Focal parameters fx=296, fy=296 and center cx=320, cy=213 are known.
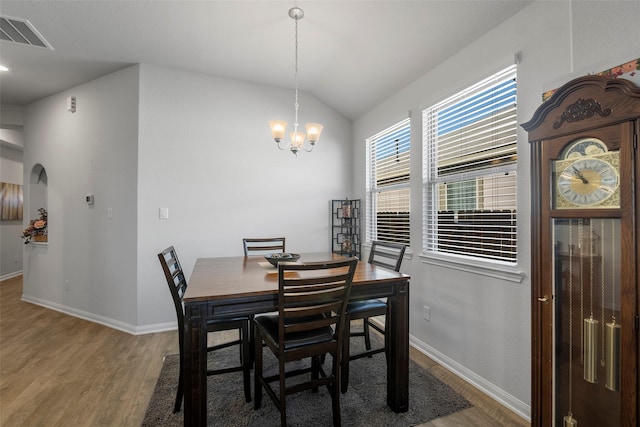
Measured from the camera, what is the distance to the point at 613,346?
1.22 m

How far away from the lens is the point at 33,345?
2.89 m

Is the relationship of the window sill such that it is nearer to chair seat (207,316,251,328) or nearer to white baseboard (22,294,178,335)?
chair seat (207,316,251,328)

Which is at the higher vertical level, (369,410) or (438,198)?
A: (438,198)

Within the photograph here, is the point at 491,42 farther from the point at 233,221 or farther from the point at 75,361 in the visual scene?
the point at 75,361

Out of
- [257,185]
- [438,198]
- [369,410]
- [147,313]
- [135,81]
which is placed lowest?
[369,410]

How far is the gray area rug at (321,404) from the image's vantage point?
1834 millimetres

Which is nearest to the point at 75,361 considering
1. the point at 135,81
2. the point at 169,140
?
the point at 169,140

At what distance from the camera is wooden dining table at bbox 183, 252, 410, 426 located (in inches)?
60.1

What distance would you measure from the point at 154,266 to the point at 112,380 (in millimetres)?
1195

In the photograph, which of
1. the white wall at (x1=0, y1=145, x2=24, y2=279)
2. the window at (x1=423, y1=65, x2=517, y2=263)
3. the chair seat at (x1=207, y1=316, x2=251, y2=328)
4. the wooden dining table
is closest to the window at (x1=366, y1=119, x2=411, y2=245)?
the window at (x1=423, y1=65, x2=517, y2=263)

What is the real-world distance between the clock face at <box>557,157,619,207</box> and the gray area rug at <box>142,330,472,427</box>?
1519mm

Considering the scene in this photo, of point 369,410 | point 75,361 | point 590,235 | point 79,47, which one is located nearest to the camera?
point 590,235

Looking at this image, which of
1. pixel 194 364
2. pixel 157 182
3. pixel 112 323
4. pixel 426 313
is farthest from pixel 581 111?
pixel 112 323

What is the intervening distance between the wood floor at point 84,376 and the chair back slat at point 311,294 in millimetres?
972
